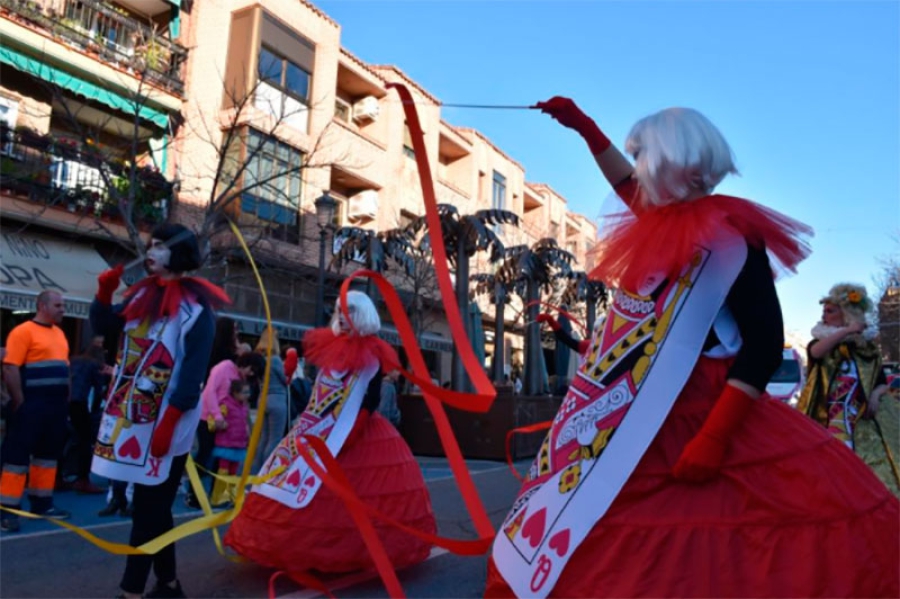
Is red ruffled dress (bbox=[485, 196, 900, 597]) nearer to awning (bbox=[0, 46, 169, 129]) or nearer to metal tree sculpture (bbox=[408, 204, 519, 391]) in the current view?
metal tree sculpture (bbox=[408, 204, 519, 391])

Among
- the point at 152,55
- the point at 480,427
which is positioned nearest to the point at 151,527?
the point at 480,427

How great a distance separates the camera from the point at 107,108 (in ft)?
49.1

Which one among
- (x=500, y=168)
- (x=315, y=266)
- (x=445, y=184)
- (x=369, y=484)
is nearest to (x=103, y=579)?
(x=369, y=484)

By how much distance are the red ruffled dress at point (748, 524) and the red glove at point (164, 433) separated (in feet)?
6.68

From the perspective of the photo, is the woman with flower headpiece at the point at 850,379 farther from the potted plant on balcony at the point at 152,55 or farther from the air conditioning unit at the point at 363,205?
the air conditioning unit at the point at 363,205

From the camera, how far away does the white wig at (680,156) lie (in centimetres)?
194

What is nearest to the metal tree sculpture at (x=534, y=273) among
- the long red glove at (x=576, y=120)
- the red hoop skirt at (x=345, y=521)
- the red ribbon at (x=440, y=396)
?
the red hoop skirt at (x=345, y=521)

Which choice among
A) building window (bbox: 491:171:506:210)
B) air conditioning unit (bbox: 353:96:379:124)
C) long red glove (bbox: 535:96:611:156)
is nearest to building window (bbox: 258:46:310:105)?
air conditioning unit (bbox: 353:96:379:124)

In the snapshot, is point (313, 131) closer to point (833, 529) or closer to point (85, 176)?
point (85, 176)

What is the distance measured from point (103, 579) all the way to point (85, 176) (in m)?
12.6

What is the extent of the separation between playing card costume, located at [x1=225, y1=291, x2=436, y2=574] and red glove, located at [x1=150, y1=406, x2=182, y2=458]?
705 millimetres

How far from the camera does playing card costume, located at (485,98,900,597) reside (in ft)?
5.34

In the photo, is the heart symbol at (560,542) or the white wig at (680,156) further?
the white wig at (680,156)

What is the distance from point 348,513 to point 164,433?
1.14m
